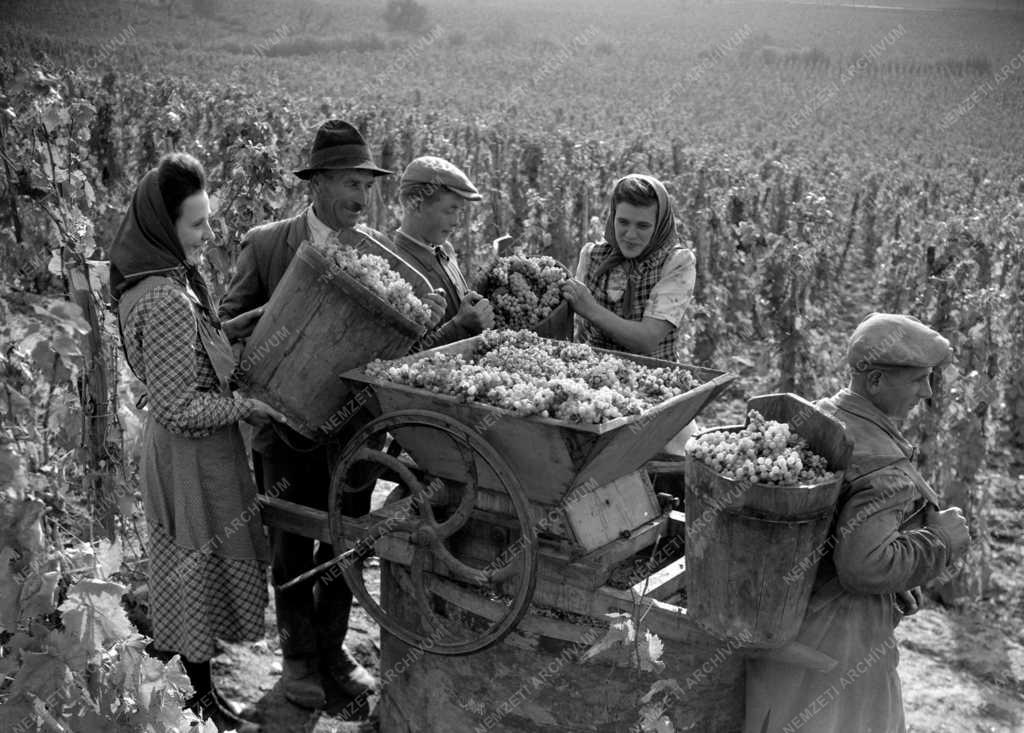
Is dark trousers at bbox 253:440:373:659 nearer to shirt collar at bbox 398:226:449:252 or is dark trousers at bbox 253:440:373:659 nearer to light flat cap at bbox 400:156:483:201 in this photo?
shirt collar at bbox 398:226:449:252

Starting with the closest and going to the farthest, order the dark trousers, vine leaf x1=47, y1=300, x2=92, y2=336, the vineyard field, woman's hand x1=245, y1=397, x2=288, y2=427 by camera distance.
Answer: vine leaf x1=47, y1=300, x2=92, y2=336 → the vineyard field → woman's hand x1=245, y1=397, x2=288, y2=427 → the dark trousers

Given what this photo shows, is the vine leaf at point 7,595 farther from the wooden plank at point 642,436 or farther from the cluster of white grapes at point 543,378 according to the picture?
the wooden plank at point 642,436

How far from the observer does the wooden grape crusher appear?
115 inches

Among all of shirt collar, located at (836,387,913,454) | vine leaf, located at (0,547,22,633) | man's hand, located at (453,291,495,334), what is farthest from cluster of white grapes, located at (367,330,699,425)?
vine leaf, located at (0,547,22,633)

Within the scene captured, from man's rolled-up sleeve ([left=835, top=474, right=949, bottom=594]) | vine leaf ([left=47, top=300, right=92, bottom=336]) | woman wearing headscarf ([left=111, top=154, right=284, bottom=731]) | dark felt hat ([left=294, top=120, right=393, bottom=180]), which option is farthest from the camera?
dark felt hat ([left=294, top=120, right=393, bottom=180])

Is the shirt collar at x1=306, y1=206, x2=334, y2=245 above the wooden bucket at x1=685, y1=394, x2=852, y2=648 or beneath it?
above

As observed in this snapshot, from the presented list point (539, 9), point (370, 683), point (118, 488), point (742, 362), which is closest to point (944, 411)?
point (742, 362)

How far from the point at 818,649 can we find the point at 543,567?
0.89 meters

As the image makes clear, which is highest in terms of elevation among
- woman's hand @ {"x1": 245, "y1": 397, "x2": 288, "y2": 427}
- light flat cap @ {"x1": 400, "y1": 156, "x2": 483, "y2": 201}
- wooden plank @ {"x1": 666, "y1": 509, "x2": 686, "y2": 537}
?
light flat cap @ {"x1": 400, "y1": 156, "x2": 483, "y2": 201}

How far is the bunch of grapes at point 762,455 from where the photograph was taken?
231 centimetres

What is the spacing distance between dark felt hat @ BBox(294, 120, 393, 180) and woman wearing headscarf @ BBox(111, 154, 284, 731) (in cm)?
80

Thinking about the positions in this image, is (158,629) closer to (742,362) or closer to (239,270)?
(239,270)

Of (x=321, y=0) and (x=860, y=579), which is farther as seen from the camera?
(x=321, y=0)

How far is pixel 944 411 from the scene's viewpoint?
6.43m
